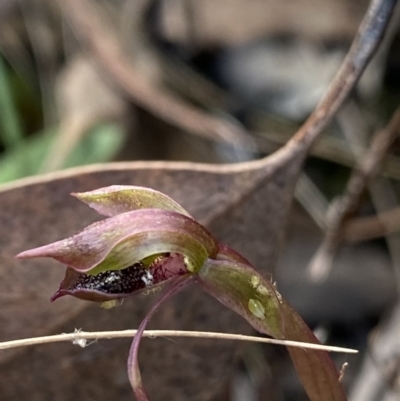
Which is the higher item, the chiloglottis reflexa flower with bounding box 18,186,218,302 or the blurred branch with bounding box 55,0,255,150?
the chiloglottis reflexa flower with bounding box 18,186,218,302

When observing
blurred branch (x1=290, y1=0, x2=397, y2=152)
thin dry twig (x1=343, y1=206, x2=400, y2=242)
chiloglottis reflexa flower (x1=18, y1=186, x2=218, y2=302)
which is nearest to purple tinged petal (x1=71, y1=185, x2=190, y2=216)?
chiloglottis reflexa flower (x1=18, y1=186, x2=218, y2=302)

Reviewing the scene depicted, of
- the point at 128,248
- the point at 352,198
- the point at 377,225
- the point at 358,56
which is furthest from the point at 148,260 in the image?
the point at 377,225

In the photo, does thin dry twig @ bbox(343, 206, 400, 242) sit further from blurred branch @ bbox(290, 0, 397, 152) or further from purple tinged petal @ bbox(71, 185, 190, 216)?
purple tinged petal @ bbox(71, 185, 190, 216)

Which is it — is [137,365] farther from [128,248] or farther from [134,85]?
[134,85]

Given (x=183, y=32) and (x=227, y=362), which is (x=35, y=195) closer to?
(x=227, y=362)

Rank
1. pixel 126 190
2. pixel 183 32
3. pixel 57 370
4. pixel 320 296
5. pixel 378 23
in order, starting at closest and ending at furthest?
1. pixel 126 190
2. pixel 378 23
3. pixel 57 370
4. pixel 320 296
5. pixel 183 32

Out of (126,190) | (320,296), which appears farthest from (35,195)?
(320,296)
